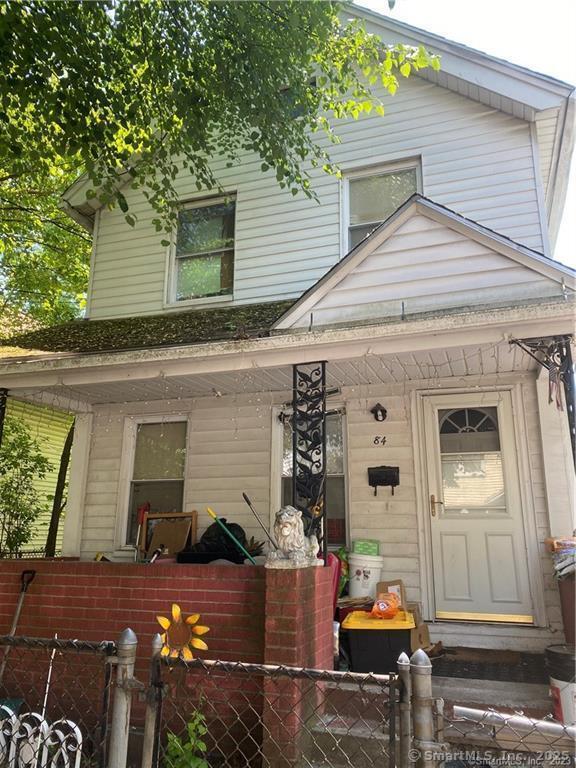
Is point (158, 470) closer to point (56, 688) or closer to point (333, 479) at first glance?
point (333, 479)

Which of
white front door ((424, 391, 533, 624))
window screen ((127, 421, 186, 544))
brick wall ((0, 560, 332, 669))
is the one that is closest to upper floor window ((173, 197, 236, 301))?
window screen ((127, 421, 186, 544))

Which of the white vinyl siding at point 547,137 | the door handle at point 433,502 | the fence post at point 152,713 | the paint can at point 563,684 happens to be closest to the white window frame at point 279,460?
the door handle at point 433,502

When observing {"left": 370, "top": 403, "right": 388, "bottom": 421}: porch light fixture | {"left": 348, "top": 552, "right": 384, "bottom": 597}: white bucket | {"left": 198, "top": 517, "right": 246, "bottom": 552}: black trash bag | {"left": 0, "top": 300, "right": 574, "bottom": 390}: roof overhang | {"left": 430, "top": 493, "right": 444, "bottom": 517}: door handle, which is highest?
{"left": 0, "top": 300, "right": 574, "bottom": 390}: roof overhang

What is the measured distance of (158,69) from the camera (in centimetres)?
559

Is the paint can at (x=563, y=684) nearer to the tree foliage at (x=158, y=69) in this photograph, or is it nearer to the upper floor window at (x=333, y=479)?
the upper floor window at (x=333, y=479)

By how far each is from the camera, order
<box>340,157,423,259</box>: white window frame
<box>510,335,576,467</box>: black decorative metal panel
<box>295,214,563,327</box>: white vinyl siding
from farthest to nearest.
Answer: <box>340,157,423,259</box>: white window frame
<box>295,214,563,327</box>: white vinyl siding
<box>510,335,576,467</box>: black decorative metal panel

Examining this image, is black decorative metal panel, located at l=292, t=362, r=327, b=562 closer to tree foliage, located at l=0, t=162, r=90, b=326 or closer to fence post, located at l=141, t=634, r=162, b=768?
fence post, located at l=141, t=634, r=162, b=768

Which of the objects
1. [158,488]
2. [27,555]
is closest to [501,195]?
[158,488]

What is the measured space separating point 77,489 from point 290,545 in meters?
4.95

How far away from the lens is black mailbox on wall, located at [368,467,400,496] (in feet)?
20.6

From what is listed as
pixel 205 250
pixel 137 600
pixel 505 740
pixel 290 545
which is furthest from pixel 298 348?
pixel 205 250

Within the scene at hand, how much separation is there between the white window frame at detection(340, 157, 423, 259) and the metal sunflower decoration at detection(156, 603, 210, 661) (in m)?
5.00

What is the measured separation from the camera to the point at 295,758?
11.0ft

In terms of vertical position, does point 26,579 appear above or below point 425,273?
below
